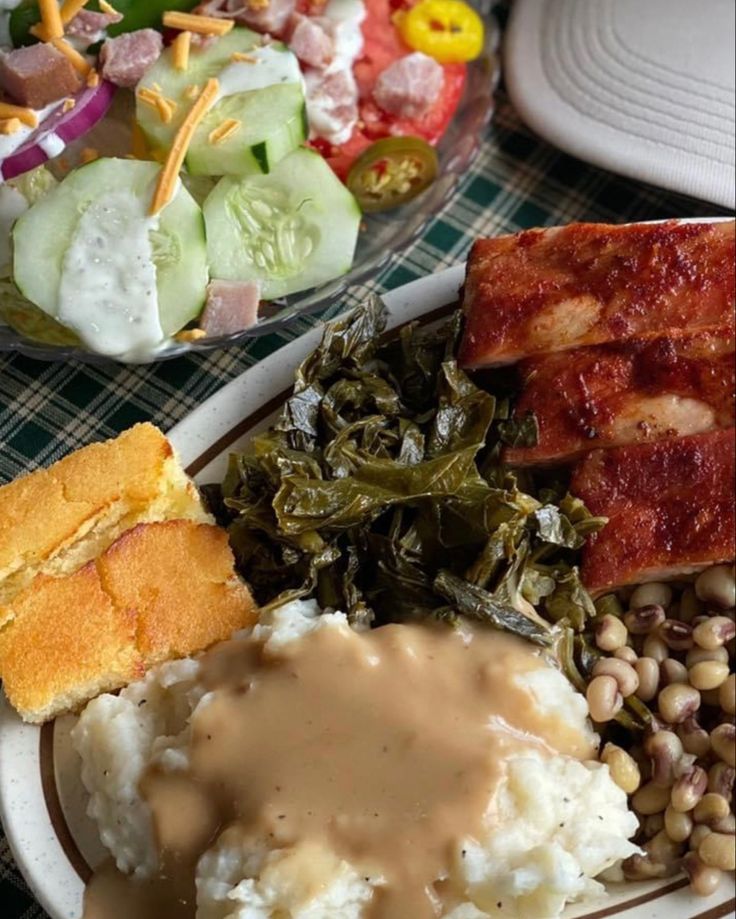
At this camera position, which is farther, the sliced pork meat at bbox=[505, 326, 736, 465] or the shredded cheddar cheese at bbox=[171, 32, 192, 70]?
the shredded cheddar cheese at bbox=[171, 32, 192, 70]

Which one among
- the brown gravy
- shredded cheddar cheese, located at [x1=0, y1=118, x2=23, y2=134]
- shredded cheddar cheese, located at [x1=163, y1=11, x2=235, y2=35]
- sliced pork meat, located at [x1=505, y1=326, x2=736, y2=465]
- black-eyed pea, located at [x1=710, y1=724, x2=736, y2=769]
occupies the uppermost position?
shredded cheddar cheese, located at [x1=0, y1=118, x2=23, y2=134]

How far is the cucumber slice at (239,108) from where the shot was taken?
4199 millimetres

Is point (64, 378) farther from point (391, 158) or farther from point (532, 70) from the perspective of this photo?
point (532, 70)

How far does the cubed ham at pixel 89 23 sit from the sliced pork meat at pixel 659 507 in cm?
258

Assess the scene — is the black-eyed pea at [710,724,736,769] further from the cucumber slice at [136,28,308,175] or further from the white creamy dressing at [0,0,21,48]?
the white creamy dressing at [0,0,21,48]

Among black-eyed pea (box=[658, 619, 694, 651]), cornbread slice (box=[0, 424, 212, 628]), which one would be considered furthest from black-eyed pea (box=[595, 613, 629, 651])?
cornbread slice (box=[0, 424, 212, 628])

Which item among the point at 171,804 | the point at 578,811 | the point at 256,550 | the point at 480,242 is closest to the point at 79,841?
the point at 171,804

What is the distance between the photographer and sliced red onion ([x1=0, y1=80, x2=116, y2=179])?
164 inches

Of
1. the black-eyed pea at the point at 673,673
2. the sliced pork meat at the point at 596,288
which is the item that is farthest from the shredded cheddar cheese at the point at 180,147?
the black-eyed pea at the point at 673,673

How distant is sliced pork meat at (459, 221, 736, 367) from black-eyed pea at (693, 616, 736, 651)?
888mm

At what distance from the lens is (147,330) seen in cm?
404

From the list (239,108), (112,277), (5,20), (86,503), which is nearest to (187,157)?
(239,108)

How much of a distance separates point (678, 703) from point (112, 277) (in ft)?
7.87

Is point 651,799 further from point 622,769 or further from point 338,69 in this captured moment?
point 338,69
